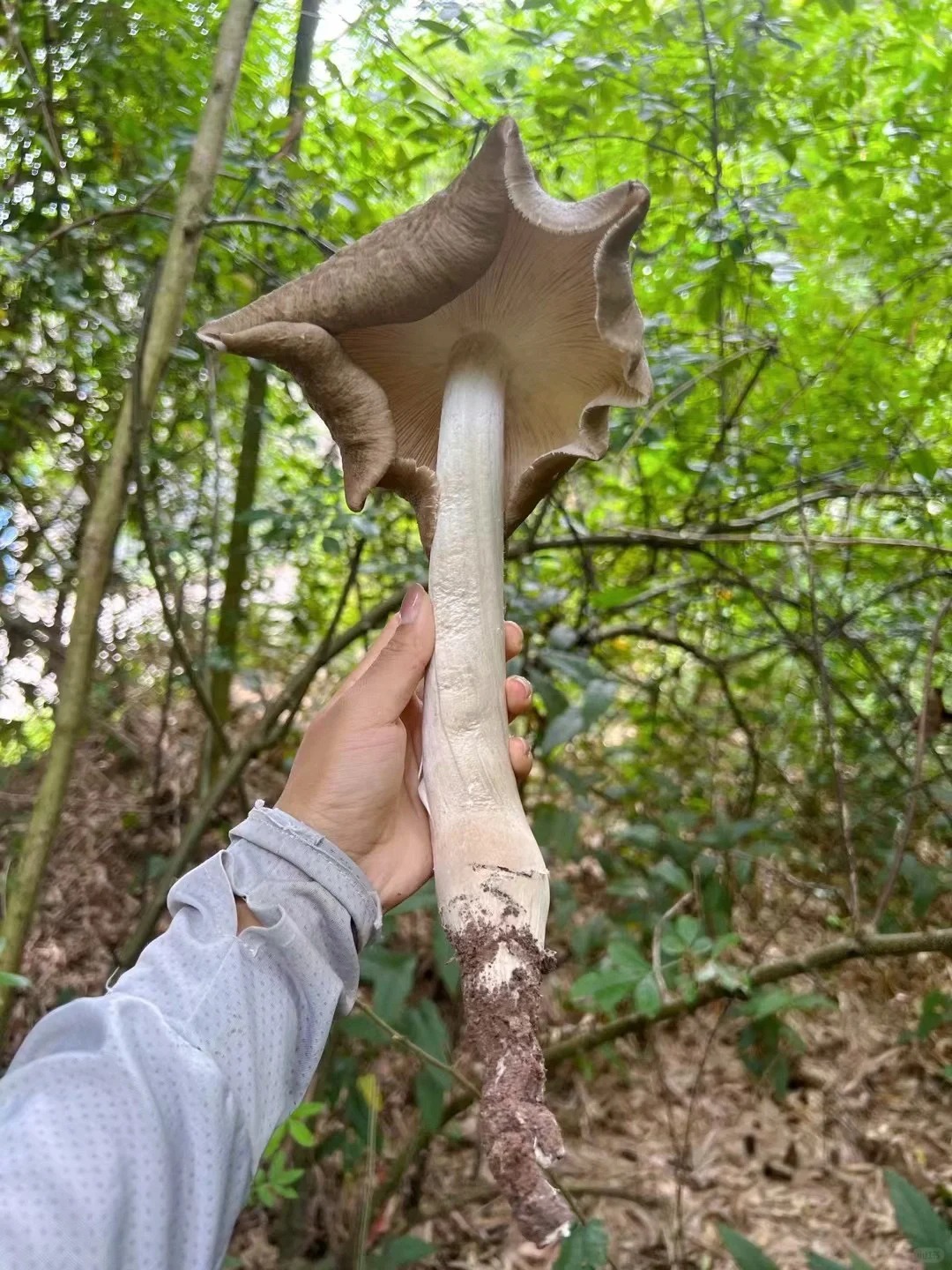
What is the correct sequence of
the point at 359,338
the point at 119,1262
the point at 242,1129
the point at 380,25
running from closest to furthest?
1. the point at 119,1262
2. the point at 242,1129
3. the point at 359,338
4. the point at 380,25

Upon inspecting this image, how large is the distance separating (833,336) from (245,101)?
2.34 meters

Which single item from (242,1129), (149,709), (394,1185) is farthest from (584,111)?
(149,709)

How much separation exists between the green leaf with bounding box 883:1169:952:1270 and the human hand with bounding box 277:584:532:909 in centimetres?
118

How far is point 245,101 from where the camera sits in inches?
117

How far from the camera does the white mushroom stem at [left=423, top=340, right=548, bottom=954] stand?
134cm

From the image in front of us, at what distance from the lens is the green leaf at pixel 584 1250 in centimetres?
170

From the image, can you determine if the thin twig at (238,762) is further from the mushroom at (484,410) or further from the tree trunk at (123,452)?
the mushroom at (484,410)

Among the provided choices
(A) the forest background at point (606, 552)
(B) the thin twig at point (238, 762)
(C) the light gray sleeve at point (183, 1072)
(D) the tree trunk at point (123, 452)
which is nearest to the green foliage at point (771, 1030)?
(A) the forest background at point (606, 552)

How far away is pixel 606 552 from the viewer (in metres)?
3.68

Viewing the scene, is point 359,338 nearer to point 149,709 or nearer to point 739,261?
point 739,261

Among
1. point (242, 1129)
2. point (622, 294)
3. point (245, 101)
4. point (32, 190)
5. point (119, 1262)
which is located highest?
point (245, 101)

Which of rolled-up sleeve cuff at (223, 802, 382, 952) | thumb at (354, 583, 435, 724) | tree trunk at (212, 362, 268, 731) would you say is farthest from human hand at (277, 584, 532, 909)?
tree trunk at (212, 362, 268, 731)

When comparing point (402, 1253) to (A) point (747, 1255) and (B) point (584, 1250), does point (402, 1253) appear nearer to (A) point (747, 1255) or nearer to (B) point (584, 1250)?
(B) point (584, 1250)

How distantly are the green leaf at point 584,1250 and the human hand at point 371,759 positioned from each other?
841mm
